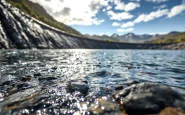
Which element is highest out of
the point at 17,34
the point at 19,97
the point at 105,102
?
the point at 17,34

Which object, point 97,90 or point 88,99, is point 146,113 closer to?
point 88,99

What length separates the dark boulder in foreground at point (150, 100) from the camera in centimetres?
555

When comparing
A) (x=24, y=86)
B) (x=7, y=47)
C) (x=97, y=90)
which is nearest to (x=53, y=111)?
(x=97, y=90)

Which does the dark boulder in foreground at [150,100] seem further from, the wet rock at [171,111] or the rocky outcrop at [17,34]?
the rocky outcrop at [17,34]

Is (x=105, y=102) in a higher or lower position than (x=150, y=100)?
lower

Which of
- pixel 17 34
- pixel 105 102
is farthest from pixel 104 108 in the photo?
pixel 17 34

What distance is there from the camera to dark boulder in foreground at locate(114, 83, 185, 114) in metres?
5.55

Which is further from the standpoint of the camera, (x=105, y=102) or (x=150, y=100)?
(x=105, y=102)

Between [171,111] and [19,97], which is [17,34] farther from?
[171,111]

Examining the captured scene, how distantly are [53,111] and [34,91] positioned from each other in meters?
3.01

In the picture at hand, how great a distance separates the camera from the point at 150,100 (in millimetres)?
5828

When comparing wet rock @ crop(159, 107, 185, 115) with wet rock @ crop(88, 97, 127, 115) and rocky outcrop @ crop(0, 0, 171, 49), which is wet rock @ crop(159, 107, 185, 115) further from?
rocky outcrop @ crop(0, 0, 171, 49)

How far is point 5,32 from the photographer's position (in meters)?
69.3

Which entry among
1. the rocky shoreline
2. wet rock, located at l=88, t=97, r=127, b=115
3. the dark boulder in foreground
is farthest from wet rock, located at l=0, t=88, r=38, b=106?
the dark boulder in foreground
